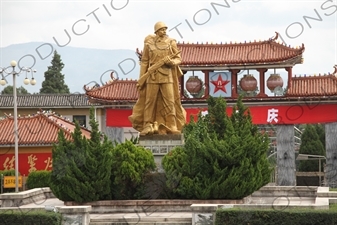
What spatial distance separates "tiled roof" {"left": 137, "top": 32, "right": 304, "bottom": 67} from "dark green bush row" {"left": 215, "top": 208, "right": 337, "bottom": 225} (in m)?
16.3

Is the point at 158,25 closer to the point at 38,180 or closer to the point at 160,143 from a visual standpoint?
the point at 160,143

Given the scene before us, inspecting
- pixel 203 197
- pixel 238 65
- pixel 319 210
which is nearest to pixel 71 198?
pixel 203 197

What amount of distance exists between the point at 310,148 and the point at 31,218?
2412 cm

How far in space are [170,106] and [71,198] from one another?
3.19 meters

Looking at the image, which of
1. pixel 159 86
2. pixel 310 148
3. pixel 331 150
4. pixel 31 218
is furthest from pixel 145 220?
pixel 310 148

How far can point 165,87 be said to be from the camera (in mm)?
18125

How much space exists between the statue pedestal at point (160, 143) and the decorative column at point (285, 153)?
12.2 metres

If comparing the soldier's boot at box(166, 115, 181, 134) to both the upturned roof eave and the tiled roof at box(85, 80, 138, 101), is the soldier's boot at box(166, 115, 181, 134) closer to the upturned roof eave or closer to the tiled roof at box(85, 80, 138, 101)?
the upturned roof eave

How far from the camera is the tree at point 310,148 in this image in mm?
36094

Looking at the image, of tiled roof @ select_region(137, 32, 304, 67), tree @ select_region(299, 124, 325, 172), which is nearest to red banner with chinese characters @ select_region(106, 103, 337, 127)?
tiled roof @ select_region(137, 32, 304, 67)

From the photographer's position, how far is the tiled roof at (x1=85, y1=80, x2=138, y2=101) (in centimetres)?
3122

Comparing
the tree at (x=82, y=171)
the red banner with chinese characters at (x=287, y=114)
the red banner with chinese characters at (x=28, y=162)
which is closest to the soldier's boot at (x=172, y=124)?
the tree at (x=82, y=171)

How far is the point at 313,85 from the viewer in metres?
30.7

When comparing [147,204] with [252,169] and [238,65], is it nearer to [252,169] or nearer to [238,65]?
[252,169]
